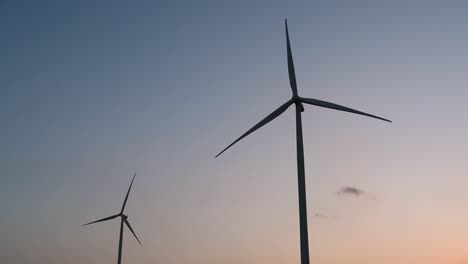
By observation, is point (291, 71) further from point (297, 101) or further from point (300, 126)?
point (300, 126)

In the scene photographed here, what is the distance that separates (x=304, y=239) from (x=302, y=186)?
499cm

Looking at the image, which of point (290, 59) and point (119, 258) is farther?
point (119, 258)

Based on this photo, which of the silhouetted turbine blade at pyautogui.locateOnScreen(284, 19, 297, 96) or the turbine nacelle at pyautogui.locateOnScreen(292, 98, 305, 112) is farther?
the silhouetted turbine blade at pyautogui.locateOnScreen(284, 19, 297, 96)

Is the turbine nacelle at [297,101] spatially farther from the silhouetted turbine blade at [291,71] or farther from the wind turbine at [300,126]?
the silhouetted turbine blade at [291,71]

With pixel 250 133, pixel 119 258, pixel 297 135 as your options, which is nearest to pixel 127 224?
pixel 119 258

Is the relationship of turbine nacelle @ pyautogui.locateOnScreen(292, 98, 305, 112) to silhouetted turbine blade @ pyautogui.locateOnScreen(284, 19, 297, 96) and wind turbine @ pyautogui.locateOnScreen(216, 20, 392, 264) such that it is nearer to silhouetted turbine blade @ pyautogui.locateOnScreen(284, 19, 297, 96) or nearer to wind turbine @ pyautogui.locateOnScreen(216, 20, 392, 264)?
wind turbine @ pyautogui.locateOnScreen(216, 20, 392, 264)

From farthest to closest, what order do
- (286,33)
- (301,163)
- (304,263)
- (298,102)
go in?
(286,33) < (298,102) < (301,163) < (304,263)

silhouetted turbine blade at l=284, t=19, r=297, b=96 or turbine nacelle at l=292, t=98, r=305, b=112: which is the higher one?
silhouetted turbine blade at l=284, t=19, r=297, b=96

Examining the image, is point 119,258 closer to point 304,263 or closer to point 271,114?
point 271,114

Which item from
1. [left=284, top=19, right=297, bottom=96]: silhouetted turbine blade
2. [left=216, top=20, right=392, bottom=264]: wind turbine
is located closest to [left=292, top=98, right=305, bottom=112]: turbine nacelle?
[left=216, top=20, right=392, bottom=264]: wind turbine

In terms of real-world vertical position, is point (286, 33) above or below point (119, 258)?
above

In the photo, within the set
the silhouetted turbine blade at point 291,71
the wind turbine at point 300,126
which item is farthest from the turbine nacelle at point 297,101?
the silhouetted turbine blade at point 291,71

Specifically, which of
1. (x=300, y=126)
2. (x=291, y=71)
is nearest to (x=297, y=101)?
(x=300, y=126)

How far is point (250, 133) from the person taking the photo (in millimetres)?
61062
